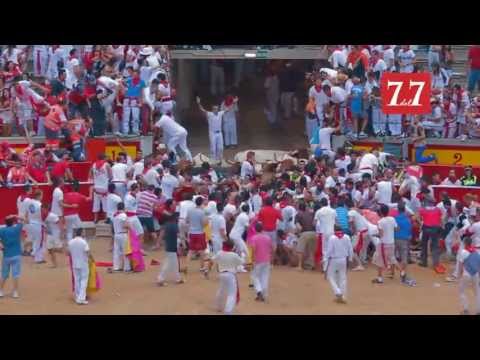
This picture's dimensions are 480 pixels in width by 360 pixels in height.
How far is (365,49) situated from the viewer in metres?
29.5

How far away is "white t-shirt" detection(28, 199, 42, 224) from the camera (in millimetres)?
22844

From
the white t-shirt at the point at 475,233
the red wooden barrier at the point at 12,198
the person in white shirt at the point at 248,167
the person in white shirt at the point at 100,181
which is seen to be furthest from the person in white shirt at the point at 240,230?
the red wooden barrier at the point at 12,198

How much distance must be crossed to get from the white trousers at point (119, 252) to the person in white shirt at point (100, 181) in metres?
2.48

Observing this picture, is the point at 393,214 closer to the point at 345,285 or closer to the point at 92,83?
the point at 345,285

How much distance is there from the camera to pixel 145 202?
2372cm

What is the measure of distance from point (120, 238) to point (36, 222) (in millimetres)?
1862

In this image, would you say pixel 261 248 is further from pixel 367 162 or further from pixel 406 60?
pixel 406 60

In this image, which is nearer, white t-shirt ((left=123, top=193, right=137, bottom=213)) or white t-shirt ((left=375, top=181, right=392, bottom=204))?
white t-shirt ((left=123, top=193, right=137, bottom=213))

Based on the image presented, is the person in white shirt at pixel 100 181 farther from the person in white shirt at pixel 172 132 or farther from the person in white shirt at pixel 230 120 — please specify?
the person in white shirt at pixel 230 120

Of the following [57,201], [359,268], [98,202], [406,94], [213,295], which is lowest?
[213,295]

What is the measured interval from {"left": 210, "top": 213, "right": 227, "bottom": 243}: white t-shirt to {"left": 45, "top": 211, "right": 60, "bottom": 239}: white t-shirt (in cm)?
→ 322

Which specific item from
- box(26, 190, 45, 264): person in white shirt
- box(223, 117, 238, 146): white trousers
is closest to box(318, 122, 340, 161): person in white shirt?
box(223, 117, 238, 146): white trousers

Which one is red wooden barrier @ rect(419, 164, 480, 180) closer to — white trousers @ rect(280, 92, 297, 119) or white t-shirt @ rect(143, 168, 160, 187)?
white t-shirt @ rect(143, 168, 160, 187)

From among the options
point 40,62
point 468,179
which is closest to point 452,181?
point 468,179
